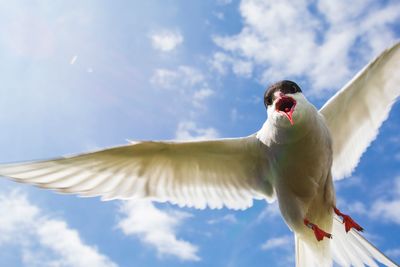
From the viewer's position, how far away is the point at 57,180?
229 inches

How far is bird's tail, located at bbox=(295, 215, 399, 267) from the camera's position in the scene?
6258mm

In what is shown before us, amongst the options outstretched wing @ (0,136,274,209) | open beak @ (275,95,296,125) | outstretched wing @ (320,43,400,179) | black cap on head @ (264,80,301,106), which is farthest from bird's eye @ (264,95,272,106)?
outstretched wing @ (320,43,400,179)

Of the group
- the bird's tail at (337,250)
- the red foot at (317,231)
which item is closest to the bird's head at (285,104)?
the red foot at (317,231)

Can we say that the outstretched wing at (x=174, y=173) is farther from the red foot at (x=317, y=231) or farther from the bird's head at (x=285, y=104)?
the red foot at (x=317, y=231)

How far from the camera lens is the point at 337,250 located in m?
6.57

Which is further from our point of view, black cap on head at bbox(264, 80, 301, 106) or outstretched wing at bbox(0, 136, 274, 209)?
outstretched wing at bbox(0, 136, 274, 209)

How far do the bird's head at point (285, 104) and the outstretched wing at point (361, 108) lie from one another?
3.05 feet

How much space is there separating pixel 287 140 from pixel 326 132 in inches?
22.5

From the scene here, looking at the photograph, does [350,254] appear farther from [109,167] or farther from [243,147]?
[109,167]

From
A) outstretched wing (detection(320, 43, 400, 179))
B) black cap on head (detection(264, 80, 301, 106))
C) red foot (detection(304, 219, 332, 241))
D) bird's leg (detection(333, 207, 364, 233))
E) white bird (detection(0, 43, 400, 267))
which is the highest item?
outstretched wing (detection(320, 43, 400, 179))

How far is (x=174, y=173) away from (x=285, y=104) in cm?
208

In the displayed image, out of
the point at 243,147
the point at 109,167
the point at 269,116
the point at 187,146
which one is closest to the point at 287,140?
the point at 269,116

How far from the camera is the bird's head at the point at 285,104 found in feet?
18.0

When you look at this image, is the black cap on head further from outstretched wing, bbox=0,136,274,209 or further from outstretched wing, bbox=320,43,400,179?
outstretched wing, bbox=320,43,400,179
